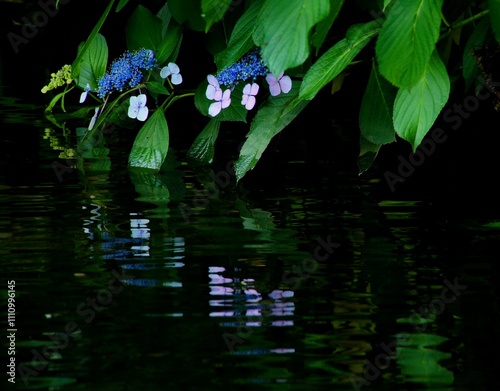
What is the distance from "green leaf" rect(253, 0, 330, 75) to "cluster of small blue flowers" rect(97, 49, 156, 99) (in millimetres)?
1456

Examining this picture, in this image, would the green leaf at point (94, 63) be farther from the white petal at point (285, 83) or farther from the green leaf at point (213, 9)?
the green leaf at point (213, 9)

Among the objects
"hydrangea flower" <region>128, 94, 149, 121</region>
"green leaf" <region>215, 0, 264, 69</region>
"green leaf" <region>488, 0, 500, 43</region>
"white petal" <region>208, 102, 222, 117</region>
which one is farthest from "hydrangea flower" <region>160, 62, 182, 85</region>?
"green leaf" <region>488, 0, 500, 43</region>

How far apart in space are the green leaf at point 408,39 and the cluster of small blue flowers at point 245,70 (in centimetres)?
116

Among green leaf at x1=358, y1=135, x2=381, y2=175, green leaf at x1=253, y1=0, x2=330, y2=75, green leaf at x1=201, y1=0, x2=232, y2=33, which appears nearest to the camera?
green leaf at x1=253, y1=0, x2=330, y2=75

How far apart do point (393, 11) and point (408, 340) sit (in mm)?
772

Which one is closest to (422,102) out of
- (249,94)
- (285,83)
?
(285,83)

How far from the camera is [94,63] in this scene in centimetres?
429

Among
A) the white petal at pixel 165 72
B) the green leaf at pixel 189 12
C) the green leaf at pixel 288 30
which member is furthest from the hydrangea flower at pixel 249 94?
the green leaf at pixel 288 30

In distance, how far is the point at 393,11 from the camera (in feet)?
8.89

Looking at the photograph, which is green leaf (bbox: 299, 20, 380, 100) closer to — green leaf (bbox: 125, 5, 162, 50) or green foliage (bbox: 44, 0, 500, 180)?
green foliage (bbox: 44, 0, 500, 180)

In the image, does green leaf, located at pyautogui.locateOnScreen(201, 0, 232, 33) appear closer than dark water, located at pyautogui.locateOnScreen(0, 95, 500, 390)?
No

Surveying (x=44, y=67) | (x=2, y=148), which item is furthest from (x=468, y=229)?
(x=44, y=67)

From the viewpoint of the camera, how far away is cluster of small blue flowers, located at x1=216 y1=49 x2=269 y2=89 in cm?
387

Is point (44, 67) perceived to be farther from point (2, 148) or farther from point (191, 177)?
point (191, 177)
